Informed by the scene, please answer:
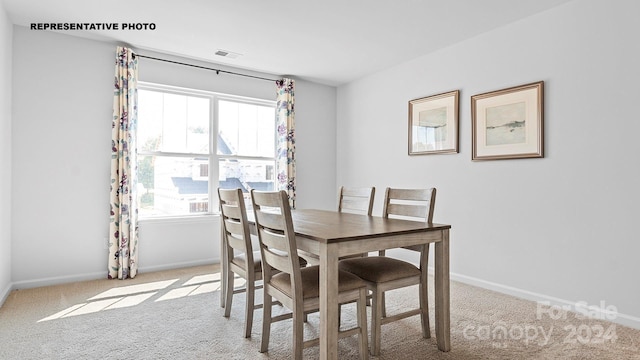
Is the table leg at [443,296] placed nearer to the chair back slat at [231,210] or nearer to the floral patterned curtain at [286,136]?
the chair back slat at [231,210]

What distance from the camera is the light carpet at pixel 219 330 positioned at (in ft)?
7.05

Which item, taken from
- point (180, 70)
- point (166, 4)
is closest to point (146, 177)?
point (180, 70)

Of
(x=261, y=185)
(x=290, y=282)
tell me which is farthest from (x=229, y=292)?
(x=261, y=185)

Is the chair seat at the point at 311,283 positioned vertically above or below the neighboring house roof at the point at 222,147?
below

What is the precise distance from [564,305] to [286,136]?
3.49 meters

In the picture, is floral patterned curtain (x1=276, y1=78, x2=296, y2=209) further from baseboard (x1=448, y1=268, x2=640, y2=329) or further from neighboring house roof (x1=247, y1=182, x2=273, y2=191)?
baseboard (x1=448, y1=268, x2=640, y2=329)

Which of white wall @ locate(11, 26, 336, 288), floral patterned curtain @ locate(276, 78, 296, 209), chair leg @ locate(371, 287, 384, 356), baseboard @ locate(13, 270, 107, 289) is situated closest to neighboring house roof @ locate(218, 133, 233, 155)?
floral patterned curtain @ locate(276, 78, 296, 209)

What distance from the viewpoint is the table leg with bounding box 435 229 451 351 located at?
2.16 meters

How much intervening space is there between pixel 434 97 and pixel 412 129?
0.44 m

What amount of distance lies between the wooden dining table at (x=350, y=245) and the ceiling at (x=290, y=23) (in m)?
1.80

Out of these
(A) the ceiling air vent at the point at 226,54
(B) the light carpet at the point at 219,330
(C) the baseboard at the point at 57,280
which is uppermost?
(A) the ceiling air vent at the point at 226,54

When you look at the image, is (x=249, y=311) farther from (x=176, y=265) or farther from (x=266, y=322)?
(x=176, y=265)

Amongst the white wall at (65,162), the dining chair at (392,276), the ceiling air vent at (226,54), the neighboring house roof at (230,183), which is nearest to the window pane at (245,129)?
the neighboring house roof at (230,183)

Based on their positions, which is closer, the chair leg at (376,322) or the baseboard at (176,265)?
the chair leg at (376,322)
